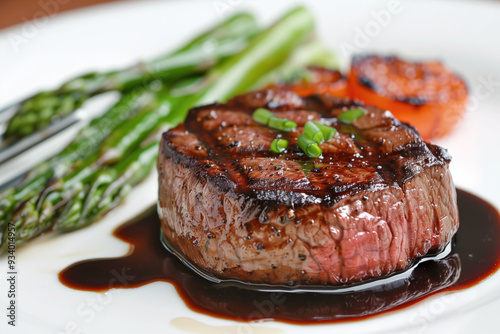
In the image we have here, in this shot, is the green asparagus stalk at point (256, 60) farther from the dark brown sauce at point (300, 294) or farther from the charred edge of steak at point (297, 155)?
the dark brown sauce at point (300, 294)

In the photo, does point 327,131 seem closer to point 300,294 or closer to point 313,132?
point 313,132

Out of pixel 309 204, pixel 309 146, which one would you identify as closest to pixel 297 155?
pixel 309 146

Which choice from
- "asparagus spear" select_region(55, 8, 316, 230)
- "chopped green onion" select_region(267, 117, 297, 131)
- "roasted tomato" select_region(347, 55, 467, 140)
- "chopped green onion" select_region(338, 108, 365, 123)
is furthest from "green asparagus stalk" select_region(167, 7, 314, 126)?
"chopped green onion" select_region(338, 108, 365, 123)

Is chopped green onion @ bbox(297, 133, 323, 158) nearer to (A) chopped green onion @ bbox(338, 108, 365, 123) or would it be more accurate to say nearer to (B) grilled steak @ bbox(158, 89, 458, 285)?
(B) grilled steak @ bbox(158, 89, 458, 285)

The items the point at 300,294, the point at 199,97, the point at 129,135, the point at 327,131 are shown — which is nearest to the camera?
the point at 300,294

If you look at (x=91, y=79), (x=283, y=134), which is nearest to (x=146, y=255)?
(x=283, y=134)

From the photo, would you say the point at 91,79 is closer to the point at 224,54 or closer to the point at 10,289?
the point at 224,54
